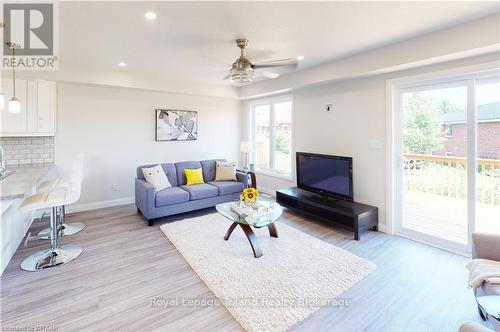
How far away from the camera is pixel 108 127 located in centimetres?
467

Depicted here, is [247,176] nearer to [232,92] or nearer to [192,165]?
[192,165]

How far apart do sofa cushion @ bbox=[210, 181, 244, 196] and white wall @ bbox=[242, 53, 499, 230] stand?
1.52m

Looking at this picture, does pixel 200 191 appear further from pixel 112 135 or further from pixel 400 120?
pixel 400 120

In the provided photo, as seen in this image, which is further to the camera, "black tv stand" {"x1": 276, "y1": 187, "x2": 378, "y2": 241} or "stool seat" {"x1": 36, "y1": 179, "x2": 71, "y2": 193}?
"black tv stand" {"x1": 276, "y1": 187, "x2": 378, "y2": 241}

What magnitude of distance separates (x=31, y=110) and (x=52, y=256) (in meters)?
2.41

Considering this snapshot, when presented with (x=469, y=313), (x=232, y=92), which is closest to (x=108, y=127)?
(x=232, y=92)

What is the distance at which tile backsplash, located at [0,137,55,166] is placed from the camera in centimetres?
388

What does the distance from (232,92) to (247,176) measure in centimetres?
223

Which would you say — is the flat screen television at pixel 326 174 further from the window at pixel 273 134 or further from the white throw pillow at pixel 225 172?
the white throw pillow at pixel 225 172

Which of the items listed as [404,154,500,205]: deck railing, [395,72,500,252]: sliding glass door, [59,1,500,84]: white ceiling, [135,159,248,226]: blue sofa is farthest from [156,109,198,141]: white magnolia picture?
[404,154,500,205]: deck railing

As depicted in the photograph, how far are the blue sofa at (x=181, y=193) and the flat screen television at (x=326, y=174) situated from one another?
1152mm

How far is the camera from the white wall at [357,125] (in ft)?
11.7

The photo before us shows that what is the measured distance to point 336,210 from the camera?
11.7 feet

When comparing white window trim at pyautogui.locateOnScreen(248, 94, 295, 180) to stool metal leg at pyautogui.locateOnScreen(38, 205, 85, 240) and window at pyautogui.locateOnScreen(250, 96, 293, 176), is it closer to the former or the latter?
window at pyautogui.locateOnScreen(250, 96, 293, 176)
